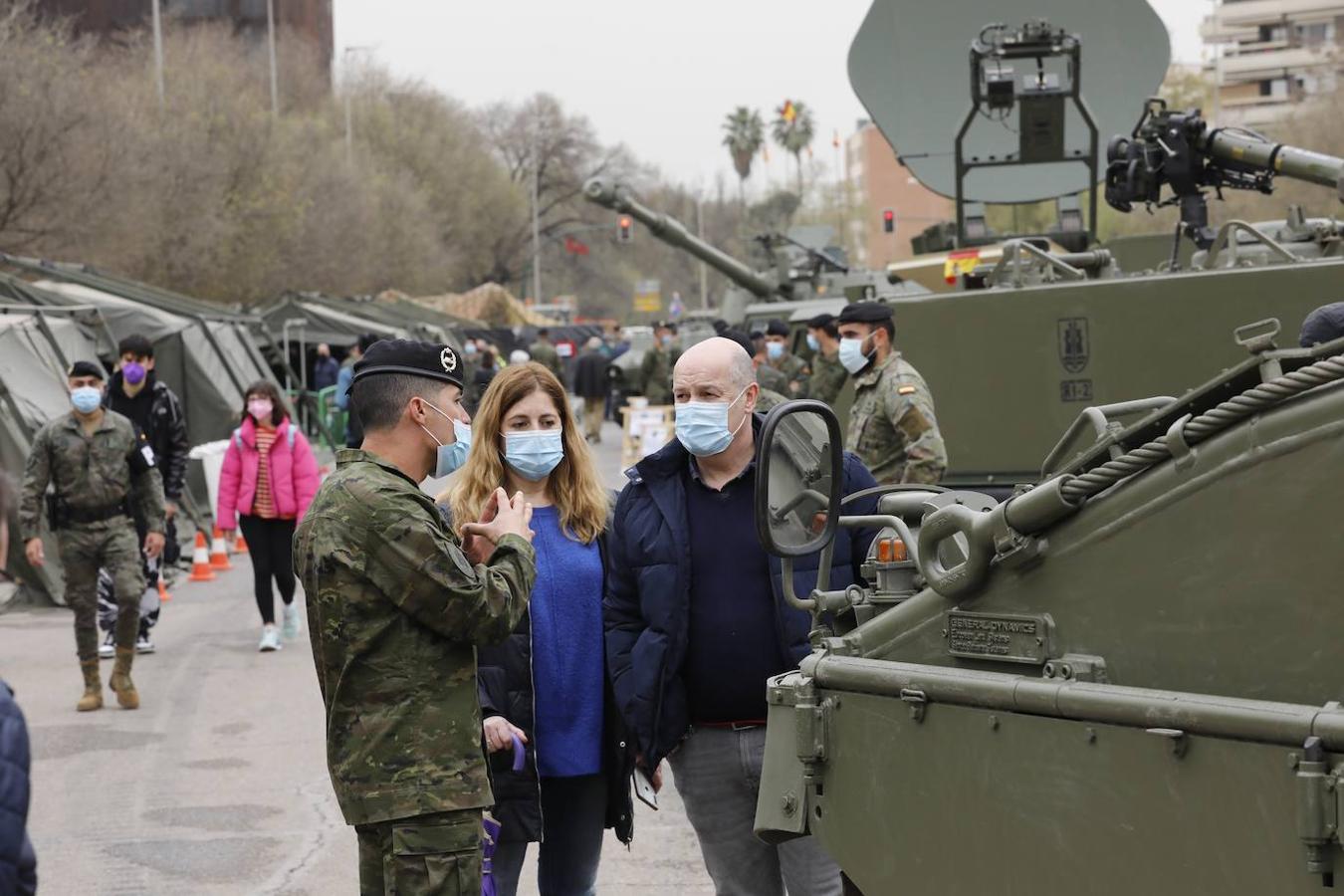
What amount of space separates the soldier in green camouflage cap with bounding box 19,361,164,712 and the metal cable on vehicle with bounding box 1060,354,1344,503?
824 cm

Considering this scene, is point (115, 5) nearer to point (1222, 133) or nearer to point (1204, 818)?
point (1222, 133)

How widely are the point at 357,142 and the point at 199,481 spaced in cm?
4951

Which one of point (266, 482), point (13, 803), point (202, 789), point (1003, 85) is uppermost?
point (1003, 85)

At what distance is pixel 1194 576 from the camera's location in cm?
326

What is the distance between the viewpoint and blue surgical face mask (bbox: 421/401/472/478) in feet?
14.5

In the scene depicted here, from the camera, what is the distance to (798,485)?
4316mm

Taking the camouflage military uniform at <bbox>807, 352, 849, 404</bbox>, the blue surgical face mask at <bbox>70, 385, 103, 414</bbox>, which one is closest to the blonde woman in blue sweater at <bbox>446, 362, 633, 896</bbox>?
the blue surgical face mask at <bbox>70, 385, 103, 414</bbox>

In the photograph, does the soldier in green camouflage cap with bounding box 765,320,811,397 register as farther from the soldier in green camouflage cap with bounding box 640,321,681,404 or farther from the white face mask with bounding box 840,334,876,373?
the white face mask with bounding box 840,334,876,373

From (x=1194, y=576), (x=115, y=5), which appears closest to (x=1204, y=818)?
(x=1194, y=576)

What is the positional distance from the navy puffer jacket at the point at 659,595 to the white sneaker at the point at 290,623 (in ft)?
27.4

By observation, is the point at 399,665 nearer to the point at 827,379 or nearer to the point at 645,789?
the point at 645,789

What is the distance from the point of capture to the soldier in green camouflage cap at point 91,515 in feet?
35.4

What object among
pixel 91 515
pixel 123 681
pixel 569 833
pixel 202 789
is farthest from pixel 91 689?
pixel 569 833

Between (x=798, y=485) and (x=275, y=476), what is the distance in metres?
8.29
